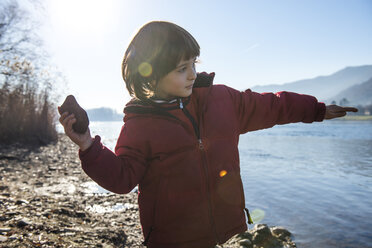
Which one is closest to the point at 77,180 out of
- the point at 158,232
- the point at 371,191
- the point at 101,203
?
the point at 101,203

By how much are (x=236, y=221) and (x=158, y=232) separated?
1.74ft

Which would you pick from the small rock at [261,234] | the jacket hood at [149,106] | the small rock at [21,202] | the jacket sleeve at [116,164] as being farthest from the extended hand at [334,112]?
the small rock at [21,202]

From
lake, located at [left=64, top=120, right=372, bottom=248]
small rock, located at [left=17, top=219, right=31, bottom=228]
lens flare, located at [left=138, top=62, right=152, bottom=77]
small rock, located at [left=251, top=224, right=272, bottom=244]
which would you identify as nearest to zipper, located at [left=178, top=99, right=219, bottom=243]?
lens flare, located at [left=138, top=62, right=152, bottom=77]

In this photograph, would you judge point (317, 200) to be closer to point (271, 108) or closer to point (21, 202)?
point (271, 108)

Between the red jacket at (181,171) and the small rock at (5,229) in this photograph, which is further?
the small rock at (5,229)

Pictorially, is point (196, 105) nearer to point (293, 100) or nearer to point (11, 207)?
point (293, 100)

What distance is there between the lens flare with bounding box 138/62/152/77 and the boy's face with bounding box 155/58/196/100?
13cm

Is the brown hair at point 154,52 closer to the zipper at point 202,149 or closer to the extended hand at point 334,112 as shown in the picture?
the zipper at point 202,149

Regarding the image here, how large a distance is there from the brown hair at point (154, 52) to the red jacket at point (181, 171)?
20 centimetres

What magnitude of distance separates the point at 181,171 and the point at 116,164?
1.35ft

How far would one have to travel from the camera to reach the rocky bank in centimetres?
293

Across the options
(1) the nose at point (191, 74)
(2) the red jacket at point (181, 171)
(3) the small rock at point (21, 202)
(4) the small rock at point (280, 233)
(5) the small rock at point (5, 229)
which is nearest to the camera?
(2) the red jacket at point (181, 171)

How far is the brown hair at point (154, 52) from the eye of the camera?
174cm

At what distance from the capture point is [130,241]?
3.76 meters
